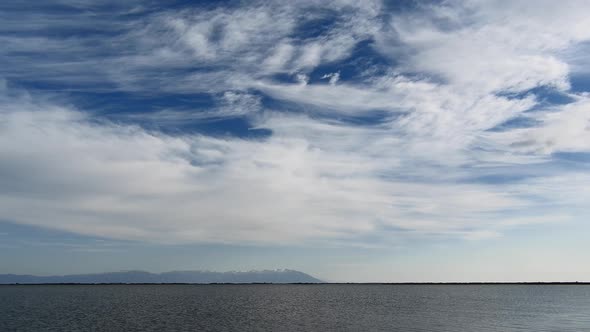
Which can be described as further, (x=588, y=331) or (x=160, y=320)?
(x=160, y=320)

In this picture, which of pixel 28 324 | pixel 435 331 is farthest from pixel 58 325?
pixel 435 331

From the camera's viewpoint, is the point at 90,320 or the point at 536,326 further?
the point at 90,320

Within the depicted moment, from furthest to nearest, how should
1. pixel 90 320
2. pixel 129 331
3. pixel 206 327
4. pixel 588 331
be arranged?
pixel 90 320
pixel 206 327
pixel 129 331
pixel 588 331

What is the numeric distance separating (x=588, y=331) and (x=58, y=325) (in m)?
91.0

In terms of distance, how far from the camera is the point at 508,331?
75.1 metres

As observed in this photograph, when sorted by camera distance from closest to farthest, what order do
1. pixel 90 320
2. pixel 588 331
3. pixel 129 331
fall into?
pixel 588 331, pixel 129 331, pixel 90 320

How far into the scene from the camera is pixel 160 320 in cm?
9612

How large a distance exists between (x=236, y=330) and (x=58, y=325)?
112ft

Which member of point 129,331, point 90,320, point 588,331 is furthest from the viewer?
point 90,320

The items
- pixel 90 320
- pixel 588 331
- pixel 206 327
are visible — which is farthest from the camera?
pixel 90 320

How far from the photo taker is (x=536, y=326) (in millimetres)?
80812

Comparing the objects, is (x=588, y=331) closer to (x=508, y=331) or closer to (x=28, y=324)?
(x=508, y=331)

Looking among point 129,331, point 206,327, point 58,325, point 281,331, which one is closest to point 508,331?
point 281,331

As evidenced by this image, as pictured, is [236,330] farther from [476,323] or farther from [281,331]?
[476,323]
